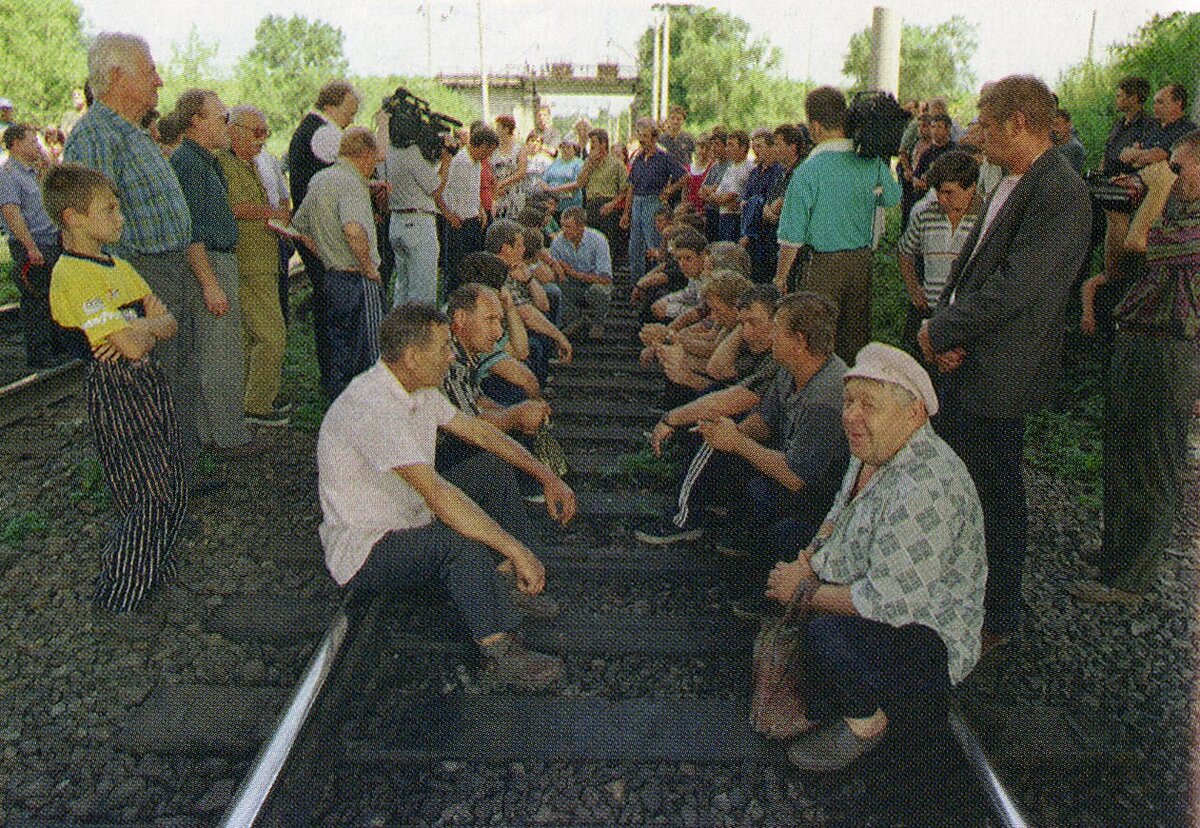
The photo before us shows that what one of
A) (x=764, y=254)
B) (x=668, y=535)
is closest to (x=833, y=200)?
(x=668, y=535)

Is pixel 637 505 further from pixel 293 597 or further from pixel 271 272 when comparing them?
pixel 271 272

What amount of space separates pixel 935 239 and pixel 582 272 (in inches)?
160

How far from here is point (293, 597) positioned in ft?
12.8

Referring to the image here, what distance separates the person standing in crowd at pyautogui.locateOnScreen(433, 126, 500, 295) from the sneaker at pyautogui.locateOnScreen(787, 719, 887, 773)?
260 inches

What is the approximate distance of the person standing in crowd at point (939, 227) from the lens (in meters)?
5.15

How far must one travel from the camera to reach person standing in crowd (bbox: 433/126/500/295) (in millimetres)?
8719

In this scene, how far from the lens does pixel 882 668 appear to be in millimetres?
2633

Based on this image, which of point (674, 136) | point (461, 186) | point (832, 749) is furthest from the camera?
point (674, 136)

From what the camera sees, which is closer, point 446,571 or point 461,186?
point 446,571

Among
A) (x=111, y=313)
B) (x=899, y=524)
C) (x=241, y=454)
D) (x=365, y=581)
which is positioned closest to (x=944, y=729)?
(x=899, y=524)

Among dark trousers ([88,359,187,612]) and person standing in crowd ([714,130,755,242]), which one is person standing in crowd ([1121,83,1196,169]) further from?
dark trousers ([88,359,187,612])

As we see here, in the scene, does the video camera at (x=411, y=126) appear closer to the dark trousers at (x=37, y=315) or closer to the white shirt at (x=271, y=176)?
the white shirt at (x=271, y=176)

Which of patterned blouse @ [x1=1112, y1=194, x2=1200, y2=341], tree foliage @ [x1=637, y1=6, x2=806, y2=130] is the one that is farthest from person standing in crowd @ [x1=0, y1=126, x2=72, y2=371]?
tree foliage @ [x1=637, y1=6, x2=806, y2=130]

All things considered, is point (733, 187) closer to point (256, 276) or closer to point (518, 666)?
point (256, 276)
